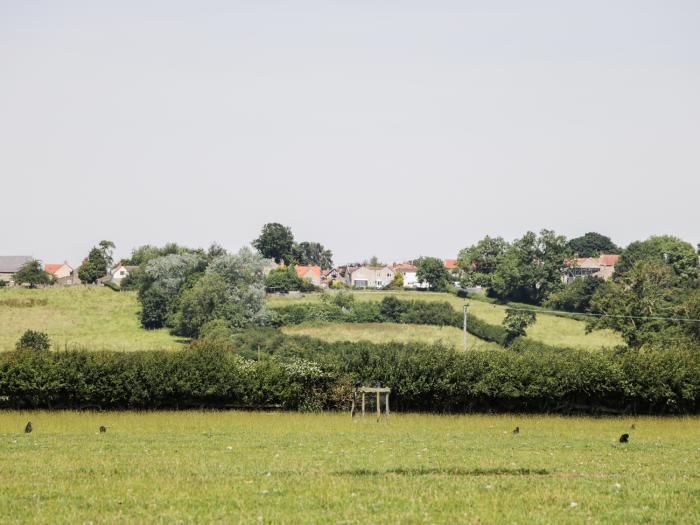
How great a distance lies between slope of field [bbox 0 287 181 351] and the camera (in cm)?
12281

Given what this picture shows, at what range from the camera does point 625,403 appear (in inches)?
1984

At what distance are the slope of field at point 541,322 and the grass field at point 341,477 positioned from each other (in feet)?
→ 290

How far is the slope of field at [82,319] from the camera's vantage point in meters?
123

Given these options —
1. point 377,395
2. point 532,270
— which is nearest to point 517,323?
point 532,270

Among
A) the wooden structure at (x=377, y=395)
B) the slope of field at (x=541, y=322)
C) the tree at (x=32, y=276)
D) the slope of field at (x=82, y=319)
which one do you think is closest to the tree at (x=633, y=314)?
the slope of field at (x=541, y=322)

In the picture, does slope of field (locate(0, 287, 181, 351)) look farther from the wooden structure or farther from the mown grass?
the wooden structure

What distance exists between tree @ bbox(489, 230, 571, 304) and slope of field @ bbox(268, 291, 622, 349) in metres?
10.4

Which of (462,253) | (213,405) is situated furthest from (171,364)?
(462,253)

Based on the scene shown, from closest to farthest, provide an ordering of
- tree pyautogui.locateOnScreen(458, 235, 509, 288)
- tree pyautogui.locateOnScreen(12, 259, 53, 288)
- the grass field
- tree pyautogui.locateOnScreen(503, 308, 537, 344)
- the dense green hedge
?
the grass field
the dense green hedge
tree pyautogui.locateOnScreen(503, 308, 537, 344)
tree pyautogui.locateOnScreen(12, 259, 53, 288)
tree pyautogui.locateOnScreen(458, 235, 509, 288)

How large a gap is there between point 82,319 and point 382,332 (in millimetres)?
44537

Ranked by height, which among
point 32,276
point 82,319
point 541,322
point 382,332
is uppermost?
point 32,276

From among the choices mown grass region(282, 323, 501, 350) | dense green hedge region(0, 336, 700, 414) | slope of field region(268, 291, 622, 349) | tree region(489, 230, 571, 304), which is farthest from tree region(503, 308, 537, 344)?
dense green hedge region(0, 336, 700, 414)

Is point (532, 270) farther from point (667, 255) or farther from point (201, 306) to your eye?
point (201, 306)

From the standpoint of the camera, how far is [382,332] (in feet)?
442
